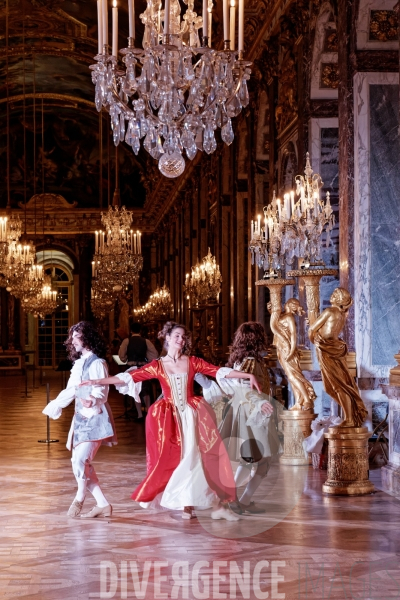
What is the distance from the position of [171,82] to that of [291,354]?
3.94 meters

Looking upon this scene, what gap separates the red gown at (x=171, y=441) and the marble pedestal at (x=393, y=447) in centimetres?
158

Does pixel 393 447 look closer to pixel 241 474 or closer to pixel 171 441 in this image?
pixel 241 474

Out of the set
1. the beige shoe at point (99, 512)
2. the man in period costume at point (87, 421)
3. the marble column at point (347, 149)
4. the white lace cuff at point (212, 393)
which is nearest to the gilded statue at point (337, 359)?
the white lace cuff at point (212, 393)

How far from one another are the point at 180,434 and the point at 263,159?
9288 millimetres

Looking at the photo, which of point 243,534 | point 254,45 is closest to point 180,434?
point 243,534

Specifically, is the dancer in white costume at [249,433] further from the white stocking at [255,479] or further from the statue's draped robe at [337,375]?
the statue's draped robe at [337,375]

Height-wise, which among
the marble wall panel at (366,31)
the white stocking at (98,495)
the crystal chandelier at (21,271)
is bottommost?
the white stocking at (98,495)

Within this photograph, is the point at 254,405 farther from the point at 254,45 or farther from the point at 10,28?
the point at 10,28

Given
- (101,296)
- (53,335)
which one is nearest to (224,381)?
(101,296)

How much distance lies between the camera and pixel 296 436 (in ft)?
31.8

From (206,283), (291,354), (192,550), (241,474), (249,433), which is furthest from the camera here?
(206,283)

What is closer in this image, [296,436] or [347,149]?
[296,436]

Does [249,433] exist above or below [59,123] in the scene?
below

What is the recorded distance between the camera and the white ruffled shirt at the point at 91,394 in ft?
22.7
